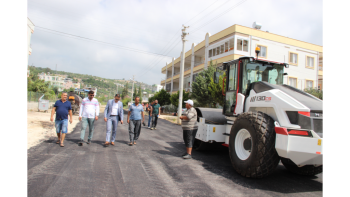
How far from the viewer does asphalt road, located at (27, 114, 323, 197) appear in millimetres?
3910

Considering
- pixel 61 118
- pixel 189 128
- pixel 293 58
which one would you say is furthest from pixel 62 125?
pixel 293 58

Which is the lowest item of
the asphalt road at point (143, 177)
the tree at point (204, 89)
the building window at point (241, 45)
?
the asphalt road at point (143, 177)

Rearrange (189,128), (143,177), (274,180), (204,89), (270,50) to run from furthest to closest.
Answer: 1. (270,50)
2. (204,89)
3. (189,128)
4. (274,180)
5. (143,177)

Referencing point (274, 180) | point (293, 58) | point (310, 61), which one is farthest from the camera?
point (310, 61)

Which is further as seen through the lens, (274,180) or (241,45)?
(241,45)

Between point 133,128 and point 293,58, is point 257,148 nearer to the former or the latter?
point 133,128

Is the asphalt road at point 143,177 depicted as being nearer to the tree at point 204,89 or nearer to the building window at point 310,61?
the tree at point 204,89

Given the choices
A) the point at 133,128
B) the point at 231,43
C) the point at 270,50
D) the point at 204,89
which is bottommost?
the point at 133,128

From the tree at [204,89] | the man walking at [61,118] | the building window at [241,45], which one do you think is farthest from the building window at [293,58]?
the man walking at [61,118]

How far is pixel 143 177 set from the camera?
15.2ft

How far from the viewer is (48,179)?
4.22 metres

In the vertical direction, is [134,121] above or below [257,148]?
above

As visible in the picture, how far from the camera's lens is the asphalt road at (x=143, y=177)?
154 inches
